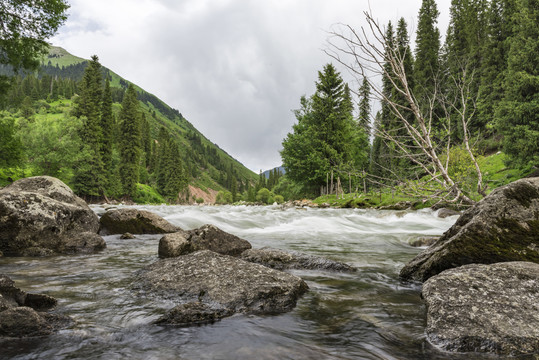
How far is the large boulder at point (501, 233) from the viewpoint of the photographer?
4.61 metres

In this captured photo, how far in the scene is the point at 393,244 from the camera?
10.5 m

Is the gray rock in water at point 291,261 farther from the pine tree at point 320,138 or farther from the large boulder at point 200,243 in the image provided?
the pine tree at point 320,138

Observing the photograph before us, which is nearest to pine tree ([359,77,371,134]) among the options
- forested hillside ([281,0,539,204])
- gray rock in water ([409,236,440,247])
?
forested hillside ([281,0,539,204])

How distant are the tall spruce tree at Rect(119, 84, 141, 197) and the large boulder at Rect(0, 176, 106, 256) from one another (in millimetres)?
62439

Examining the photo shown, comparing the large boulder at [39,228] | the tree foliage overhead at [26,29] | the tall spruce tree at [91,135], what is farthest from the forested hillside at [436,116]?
the tall spruce tree at [91,135]

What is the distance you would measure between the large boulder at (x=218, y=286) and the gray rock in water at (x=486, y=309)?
74.8 inches

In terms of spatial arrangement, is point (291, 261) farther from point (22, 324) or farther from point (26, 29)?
point (26, 29)

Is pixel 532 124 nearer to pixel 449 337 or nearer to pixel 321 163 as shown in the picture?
pixel 321 163

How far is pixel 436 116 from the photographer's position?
14.2 feet

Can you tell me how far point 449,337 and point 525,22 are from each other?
111 ft

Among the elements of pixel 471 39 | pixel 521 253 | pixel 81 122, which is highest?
pixel 471 39

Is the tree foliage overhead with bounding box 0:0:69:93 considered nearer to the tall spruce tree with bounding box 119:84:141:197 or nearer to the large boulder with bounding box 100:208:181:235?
the large boulder with bounding box 100:208:181:235

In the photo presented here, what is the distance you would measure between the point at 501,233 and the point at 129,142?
7344 cm

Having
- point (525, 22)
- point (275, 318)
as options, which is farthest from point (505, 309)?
point (525, 22)
